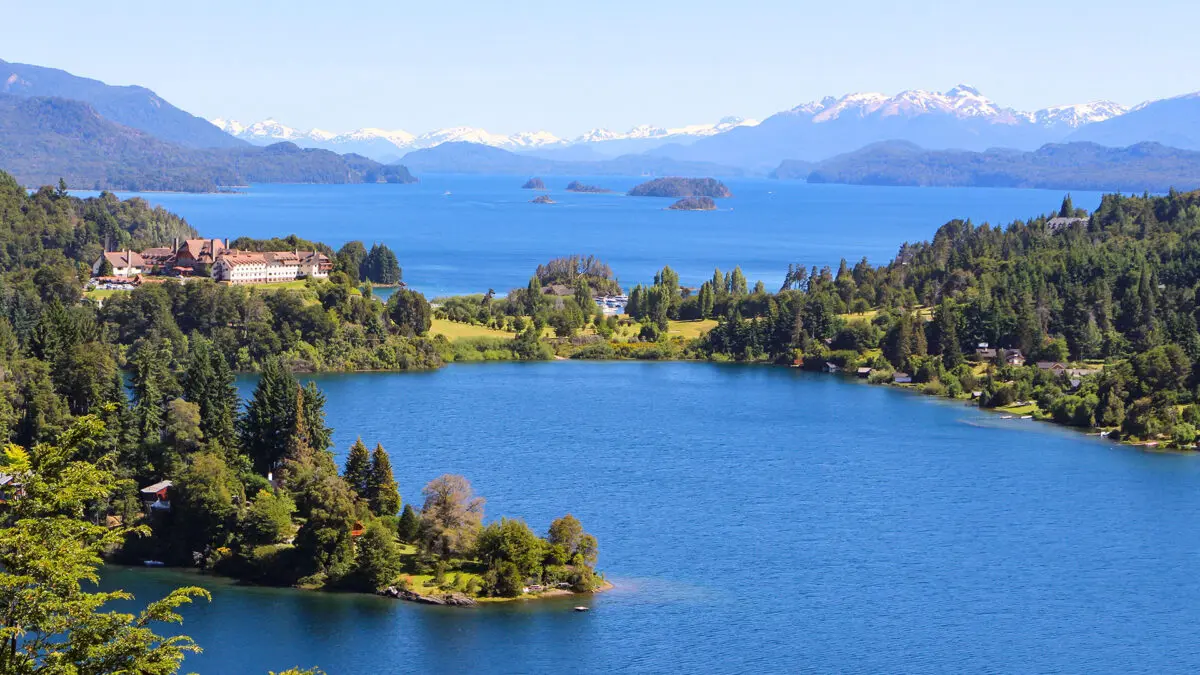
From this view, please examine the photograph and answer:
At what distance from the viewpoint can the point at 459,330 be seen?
249 feet

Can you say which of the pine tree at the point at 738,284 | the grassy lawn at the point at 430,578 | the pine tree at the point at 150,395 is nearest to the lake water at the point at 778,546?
the grassy lawn at the point at 430,578

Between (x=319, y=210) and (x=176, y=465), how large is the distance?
16081 cm


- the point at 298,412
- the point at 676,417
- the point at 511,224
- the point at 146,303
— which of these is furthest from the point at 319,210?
the point at 298,412

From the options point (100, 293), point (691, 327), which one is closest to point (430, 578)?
point (100, 293)

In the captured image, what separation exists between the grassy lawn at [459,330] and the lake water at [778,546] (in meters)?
13.4

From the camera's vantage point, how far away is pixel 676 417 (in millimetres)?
56000

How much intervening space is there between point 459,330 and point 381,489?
1556 inches

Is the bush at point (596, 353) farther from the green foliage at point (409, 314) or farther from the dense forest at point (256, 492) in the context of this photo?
the dense forest at point (256, 492)

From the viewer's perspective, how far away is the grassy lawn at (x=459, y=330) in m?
74.4

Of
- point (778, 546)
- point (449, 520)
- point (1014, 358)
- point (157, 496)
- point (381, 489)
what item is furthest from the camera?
point (1014, 358)

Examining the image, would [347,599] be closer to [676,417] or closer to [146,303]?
[676,417]

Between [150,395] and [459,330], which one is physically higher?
[150,395]

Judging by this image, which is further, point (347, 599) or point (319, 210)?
point (319, 210)

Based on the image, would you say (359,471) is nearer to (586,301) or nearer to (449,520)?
(449,520)
